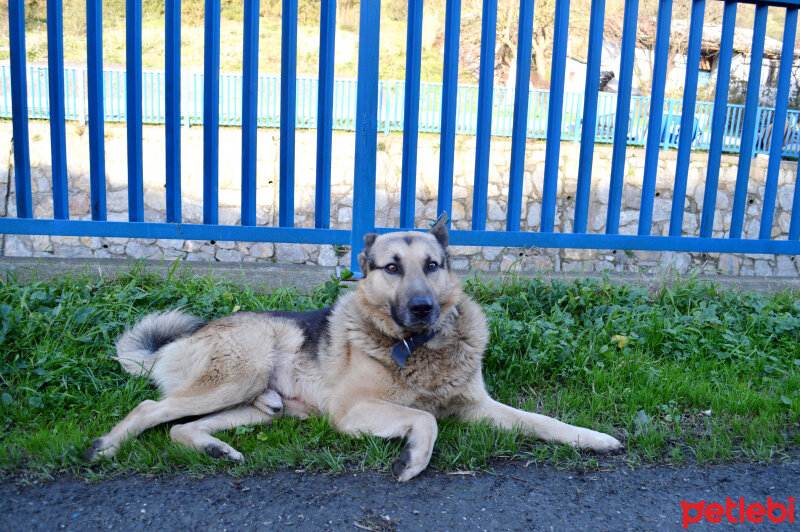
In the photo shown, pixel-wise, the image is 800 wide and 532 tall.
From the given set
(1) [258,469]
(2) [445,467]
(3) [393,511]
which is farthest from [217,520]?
(2) [445,467]

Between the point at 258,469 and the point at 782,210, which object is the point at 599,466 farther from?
the point at 782,210

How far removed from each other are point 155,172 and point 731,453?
11.2 meters

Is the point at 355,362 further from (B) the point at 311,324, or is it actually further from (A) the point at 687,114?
(A) the point at 687,114

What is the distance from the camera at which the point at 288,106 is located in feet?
15.3

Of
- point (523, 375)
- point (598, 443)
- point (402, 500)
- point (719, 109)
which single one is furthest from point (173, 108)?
point (719, 109)

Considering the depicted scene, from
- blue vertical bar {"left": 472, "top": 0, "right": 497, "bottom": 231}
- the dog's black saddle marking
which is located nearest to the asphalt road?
the dog's black saddle marking

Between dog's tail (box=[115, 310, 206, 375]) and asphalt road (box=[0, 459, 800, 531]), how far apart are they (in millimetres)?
1019

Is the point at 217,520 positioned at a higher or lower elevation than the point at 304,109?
lower

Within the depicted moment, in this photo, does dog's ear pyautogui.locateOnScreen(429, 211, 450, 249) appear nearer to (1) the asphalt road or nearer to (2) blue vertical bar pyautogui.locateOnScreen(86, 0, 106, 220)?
(1) the asphalt road

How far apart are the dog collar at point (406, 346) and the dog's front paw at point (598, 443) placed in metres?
0.96

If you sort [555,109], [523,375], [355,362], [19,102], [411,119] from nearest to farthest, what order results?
[355,362] < [523,375] < [19,102] < [411,119] < [555,109]

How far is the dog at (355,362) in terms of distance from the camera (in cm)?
290

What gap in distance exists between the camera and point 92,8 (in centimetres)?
441

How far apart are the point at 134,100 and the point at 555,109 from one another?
3.56m
